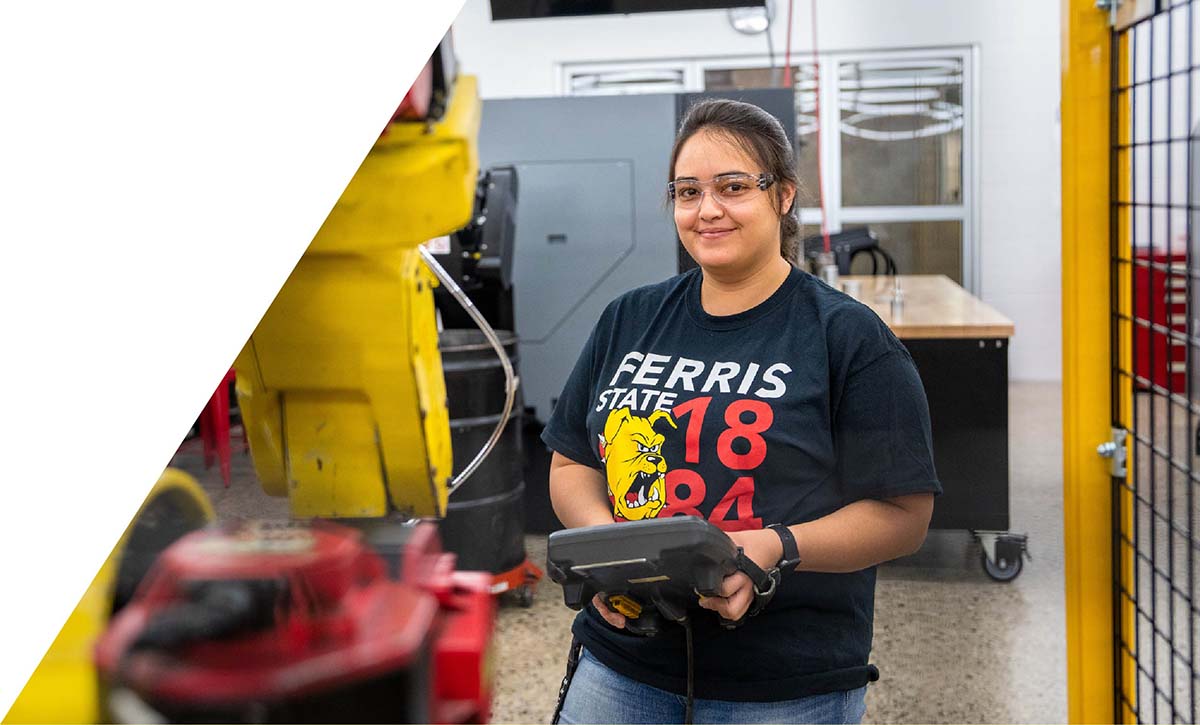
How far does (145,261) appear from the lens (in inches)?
7.3

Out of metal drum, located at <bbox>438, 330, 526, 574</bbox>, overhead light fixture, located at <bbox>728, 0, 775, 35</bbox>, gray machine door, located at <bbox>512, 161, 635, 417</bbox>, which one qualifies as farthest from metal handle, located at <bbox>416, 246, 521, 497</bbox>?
overhead light fixture, located at <bbox>728, 0, 775, 35</bbox>

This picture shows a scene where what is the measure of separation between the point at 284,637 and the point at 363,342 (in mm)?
72

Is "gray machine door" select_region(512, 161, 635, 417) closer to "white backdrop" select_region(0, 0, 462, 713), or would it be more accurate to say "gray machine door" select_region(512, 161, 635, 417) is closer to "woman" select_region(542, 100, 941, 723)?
"woman" select_region(542, 100, 941, 723)

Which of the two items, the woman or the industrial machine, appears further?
the woman

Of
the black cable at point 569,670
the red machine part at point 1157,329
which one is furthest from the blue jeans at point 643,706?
the red machine part at point 1157,329

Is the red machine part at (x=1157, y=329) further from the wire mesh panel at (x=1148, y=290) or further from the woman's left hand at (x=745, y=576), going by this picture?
the woman's left hand at (x=745, y=576)

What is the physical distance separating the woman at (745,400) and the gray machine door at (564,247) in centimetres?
4

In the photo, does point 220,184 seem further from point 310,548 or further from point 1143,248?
point 1143,248

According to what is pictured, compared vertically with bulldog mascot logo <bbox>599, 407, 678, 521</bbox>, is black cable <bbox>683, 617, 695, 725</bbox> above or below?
below

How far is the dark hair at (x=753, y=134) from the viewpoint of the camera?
1.67 ft

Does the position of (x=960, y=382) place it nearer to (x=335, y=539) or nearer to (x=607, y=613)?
(x=607, y=613)

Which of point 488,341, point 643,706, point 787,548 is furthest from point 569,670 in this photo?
point 488,341

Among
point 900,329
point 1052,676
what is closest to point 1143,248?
point 1052,676

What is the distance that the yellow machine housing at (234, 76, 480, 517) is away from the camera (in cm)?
22
